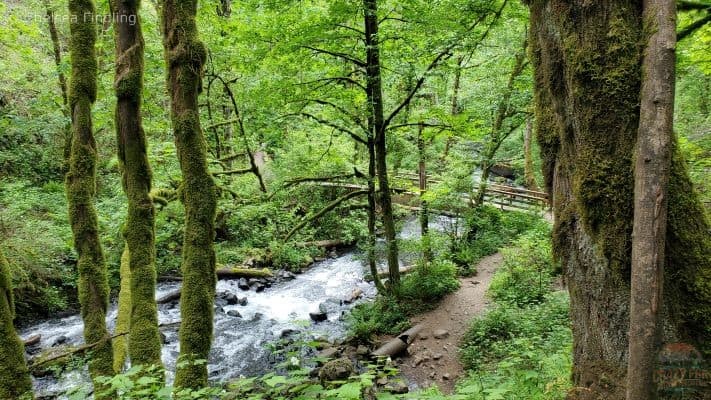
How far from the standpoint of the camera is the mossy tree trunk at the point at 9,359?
4.08m

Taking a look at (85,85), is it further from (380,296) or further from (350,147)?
(350,147)

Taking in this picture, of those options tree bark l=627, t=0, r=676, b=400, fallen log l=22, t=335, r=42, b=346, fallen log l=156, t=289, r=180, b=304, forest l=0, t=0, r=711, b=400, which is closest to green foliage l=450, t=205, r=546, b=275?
forest l=0, t=0, r=711, b=400

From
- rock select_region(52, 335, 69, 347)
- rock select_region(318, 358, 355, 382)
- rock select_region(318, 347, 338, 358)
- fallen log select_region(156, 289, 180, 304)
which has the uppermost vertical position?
rock select_region(318, 358, 355, 382)

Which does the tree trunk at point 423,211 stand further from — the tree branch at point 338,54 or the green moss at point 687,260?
the green moss at point 687,260

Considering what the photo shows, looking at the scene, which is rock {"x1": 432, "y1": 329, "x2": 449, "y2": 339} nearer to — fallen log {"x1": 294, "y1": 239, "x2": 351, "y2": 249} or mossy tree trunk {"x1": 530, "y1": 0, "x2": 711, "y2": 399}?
mossy tree trunk {"x1": 530, "y1": 0, "x2": 711, "y2": 399}

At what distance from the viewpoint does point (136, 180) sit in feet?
15.7

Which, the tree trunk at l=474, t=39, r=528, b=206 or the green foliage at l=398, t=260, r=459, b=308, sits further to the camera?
the tree trunk at l=474, t=39, r=528, b=206

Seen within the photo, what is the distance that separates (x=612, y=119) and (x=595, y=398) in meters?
1.93

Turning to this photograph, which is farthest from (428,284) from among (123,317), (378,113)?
(123,317)

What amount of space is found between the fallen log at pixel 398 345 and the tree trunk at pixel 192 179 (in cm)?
481

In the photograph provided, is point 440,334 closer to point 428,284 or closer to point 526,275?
point 428,284

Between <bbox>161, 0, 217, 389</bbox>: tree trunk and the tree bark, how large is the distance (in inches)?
156

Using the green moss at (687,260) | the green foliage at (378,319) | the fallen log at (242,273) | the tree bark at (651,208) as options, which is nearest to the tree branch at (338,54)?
the green foliage at (378,319)

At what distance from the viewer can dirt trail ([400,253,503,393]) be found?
7.76 m
